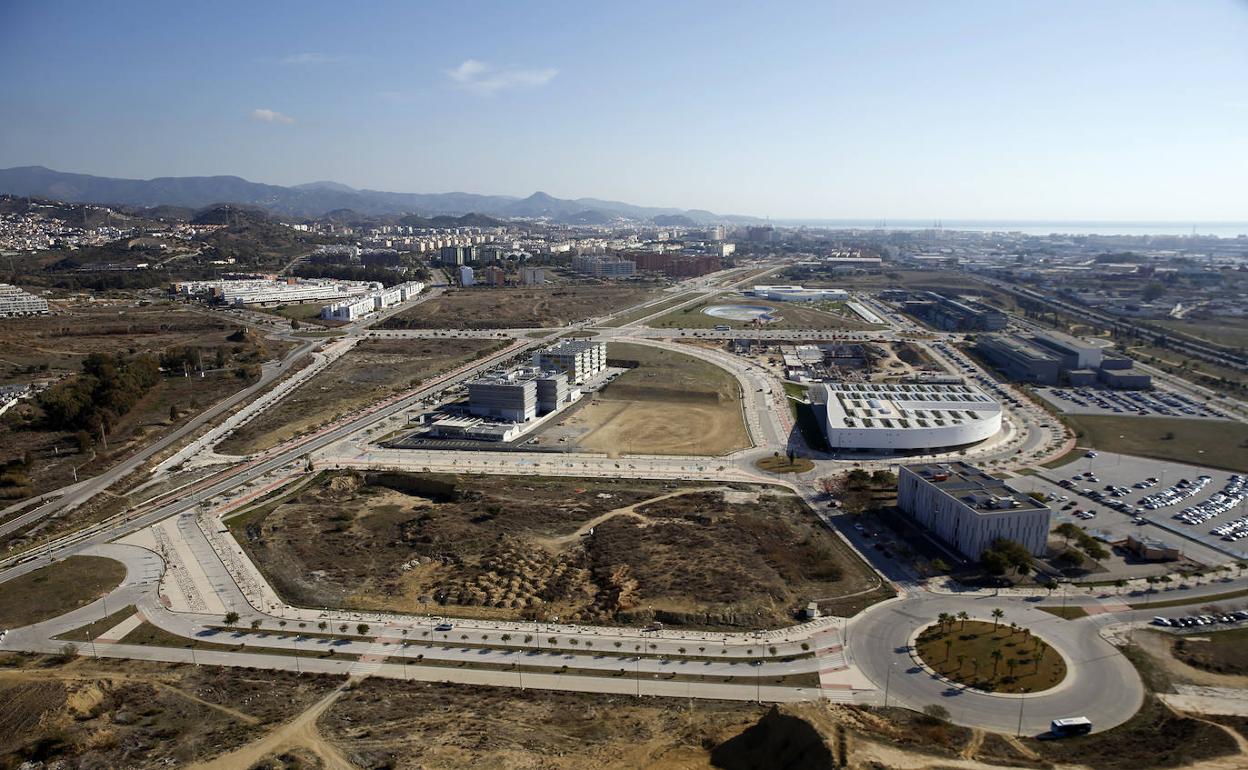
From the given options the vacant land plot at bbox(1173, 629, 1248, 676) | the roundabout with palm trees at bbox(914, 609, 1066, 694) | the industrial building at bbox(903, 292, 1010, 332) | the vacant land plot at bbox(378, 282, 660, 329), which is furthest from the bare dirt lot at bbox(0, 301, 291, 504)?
the industrial building at bbox(903, 292, 1010, 332)

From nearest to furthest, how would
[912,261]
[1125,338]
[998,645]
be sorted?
1. [998,645]
2. [1125,338]
3. [912,261]

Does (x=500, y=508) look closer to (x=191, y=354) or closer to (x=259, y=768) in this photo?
(x=259, y=768)

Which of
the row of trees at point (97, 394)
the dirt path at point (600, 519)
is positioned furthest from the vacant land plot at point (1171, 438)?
the row of trees at point (97, 394)

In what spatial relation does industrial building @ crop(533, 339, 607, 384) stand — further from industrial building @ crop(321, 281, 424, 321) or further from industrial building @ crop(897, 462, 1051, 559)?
industrial building @ crop(321, 281, 424, 321)

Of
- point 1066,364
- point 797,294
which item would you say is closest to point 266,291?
point 797,294

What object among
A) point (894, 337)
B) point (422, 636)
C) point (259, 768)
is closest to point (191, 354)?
point (422, 636)
